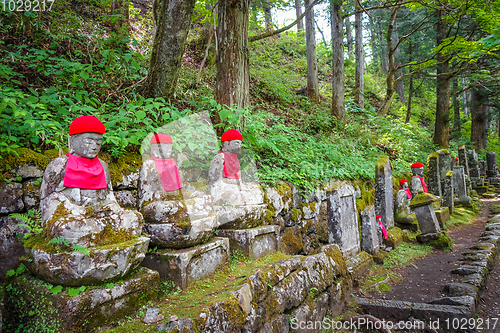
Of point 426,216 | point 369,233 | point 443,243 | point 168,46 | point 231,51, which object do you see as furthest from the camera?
point 426,216

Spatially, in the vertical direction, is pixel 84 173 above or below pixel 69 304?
above

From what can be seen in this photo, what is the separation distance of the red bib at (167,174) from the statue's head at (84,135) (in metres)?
0.68

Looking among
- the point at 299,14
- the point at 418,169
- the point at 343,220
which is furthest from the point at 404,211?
the point at 299,14

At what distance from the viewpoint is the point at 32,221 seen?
2.18 m

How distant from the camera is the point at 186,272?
2557 mm

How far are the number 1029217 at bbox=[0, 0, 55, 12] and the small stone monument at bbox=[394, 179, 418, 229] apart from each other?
8.97 m

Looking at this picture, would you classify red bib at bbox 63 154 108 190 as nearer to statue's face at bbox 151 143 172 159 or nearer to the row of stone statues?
the row of stone statues

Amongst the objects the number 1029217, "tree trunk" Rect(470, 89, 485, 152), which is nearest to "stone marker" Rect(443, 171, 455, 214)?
"tree trunk" Rect(470, 89, 485, 152)

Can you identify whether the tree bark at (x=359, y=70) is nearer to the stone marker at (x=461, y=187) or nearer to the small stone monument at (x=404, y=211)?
the stone marker at (x=461, y=187)

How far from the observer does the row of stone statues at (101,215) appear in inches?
77.0

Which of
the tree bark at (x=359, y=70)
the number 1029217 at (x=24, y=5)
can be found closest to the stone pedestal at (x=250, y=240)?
the number 1029217 at (x=24, y=5)

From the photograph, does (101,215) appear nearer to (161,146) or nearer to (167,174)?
(167,174)

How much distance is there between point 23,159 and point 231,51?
3595mm

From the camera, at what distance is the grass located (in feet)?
6.63
